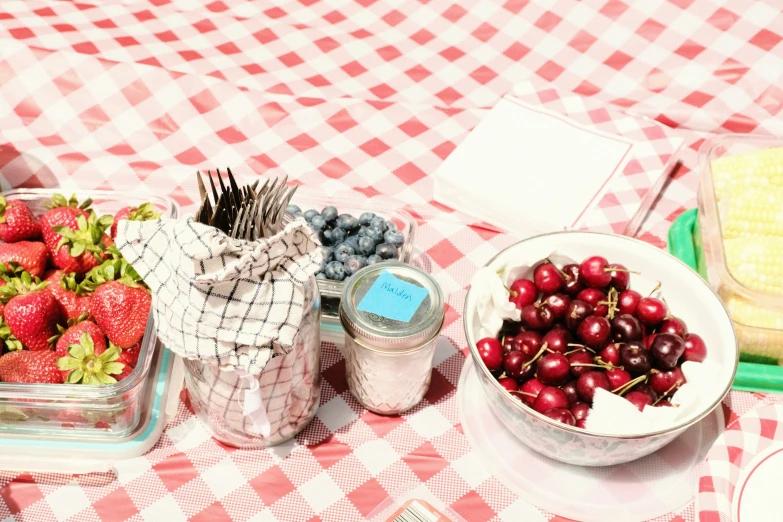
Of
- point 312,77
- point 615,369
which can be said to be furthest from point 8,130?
point 615,369

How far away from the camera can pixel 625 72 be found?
4.96ft

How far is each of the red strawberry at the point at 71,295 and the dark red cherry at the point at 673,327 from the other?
Answer: 0.75 m

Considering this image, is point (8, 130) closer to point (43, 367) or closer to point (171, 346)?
point (43, 367)

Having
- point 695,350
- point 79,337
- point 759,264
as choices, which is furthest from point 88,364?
point 759,264

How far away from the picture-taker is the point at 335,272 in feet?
3.10

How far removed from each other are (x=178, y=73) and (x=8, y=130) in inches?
13.9

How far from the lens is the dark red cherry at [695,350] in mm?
831

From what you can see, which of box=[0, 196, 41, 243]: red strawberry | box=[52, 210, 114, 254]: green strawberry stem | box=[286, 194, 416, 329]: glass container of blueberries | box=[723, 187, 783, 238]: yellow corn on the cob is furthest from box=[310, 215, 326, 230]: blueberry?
box=[723, 187, 783, 238]: yellow corn on the cob

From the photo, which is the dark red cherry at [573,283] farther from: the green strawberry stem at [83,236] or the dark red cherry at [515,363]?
the green strawberry stem at [83,236]

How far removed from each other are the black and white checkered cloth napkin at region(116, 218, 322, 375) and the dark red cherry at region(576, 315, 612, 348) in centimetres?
35

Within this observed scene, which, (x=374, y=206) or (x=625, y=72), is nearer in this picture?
(x=374, y=206)

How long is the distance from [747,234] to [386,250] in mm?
557

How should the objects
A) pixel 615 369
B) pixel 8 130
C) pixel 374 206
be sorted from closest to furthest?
1. pixel 615 369
2. pixel 374 206
3. pixel 8 130

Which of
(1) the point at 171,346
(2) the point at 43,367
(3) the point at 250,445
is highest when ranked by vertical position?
(1) the point at 171,346
